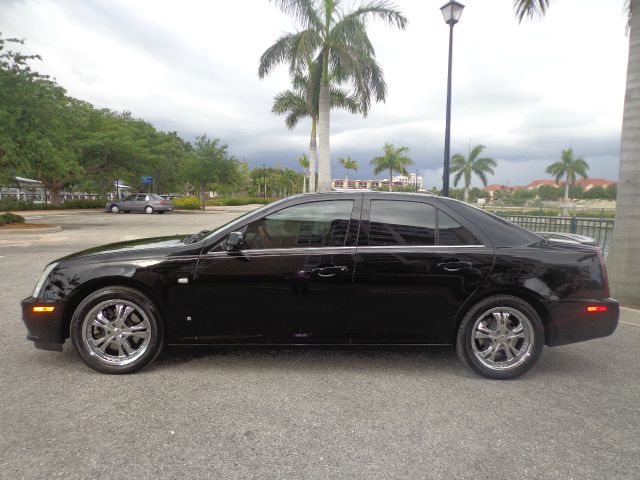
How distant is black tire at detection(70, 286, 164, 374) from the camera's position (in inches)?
128

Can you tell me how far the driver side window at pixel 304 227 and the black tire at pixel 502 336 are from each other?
51.8 inches

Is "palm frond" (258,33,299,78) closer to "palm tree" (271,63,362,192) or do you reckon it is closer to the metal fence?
"palm tree" (271,63,362,192)

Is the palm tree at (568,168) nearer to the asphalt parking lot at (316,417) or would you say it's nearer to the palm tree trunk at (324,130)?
the palm tree trunk at (324,130)

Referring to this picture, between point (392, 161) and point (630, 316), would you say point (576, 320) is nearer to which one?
point (630, 316)

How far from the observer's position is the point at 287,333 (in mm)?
3340

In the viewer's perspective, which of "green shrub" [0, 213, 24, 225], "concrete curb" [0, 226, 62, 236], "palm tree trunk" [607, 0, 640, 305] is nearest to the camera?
"palm tree trunk" [607, 0, 640, 305]

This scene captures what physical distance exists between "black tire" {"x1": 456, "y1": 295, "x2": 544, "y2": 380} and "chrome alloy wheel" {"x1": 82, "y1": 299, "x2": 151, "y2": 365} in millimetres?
2688

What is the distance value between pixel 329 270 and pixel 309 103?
18517mm

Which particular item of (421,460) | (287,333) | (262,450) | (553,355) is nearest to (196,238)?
(287,333)

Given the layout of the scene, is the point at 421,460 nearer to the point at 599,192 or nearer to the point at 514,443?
the point at 514,443

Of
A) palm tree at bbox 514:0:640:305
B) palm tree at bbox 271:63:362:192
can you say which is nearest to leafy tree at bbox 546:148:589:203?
palm tree at bbox 271:63:362:192

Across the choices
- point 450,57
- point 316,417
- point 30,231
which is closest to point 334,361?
point 316,417

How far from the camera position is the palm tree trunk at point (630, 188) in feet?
18.2

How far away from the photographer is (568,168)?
4994cm
